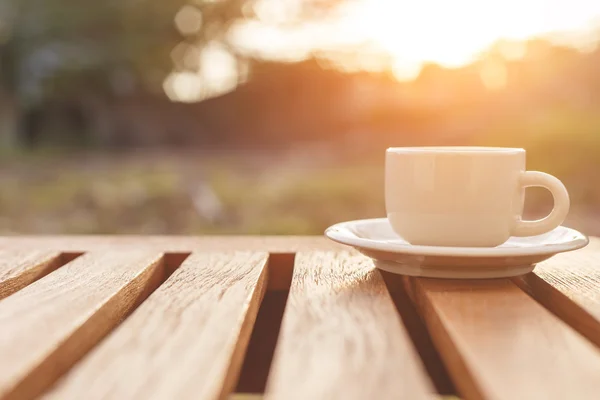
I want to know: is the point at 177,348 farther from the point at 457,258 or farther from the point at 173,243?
the point at 173,243

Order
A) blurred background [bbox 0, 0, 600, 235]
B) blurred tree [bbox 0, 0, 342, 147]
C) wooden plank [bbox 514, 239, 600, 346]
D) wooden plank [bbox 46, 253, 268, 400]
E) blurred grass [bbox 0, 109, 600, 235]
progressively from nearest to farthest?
1. wooden plank [bbox 46, 253, 268, 400]
2. wooden plank [bbox 514, 239, 600, 346]
3. blurred grass [bbox 0, 109, 600, 235]
4. blurred background [bbox 0, 0, 600, 235]
5. blurred tree [bbox 0, 0, 342, 147]

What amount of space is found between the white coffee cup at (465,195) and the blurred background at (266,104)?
2.87m

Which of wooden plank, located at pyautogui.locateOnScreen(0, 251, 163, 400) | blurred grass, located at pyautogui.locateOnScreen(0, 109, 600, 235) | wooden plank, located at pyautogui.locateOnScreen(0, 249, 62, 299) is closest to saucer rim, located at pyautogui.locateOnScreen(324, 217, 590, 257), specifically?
wooden plank, located at pyautogui.locateOnScreen(0, 251, 163, 400)

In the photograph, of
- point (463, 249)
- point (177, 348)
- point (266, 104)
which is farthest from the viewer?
point (266, 104)

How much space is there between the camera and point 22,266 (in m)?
0.71

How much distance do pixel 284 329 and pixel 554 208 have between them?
1.17ft

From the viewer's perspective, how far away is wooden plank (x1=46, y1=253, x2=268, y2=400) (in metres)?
0.36

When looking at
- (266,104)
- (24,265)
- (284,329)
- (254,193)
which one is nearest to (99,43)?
(266,104)

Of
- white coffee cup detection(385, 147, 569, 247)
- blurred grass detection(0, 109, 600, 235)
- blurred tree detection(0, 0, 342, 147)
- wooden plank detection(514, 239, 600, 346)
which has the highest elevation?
blurred tree detection(0, 0, 342, 147)

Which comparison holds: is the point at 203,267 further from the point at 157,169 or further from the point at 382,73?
the point at 157,169

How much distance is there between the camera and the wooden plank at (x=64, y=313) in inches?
15.5

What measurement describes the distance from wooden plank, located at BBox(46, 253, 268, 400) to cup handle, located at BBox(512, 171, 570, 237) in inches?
11.7

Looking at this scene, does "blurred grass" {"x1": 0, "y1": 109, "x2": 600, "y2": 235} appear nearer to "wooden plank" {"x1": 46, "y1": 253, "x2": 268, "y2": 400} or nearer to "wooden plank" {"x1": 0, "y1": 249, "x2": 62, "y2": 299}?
"wooden plank" {"x1": 0, "y1": 249, "x2": 62, "y2": 299}

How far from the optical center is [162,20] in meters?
6.03
